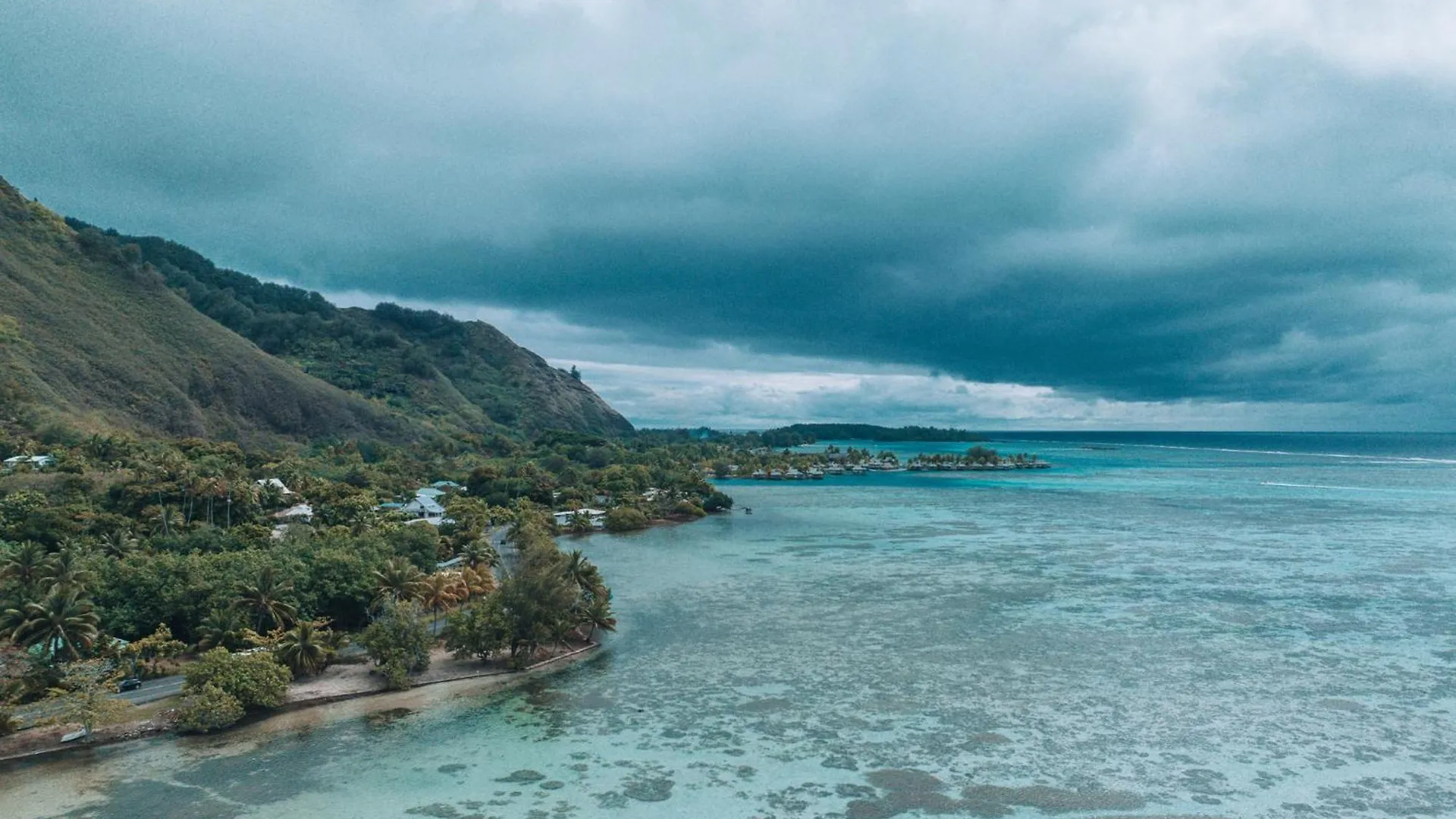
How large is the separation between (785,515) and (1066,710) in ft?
250

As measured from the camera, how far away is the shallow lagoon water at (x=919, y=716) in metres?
26.0

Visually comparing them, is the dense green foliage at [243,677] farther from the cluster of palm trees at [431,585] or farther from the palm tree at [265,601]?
the cluster of palm trees at [431,585]

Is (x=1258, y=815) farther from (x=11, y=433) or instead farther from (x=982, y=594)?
(x=11, y=433)

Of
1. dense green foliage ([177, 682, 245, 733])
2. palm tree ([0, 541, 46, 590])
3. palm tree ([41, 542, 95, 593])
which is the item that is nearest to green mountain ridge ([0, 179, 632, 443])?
palm tree ([0, 541, 46, 590])

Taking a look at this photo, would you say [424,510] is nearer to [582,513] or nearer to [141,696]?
[582,513]

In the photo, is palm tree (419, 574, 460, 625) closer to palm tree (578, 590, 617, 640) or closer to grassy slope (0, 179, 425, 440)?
palm tree (578, 590, 617, 640)

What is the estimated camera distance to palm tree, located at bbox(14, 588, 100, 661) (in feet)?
108

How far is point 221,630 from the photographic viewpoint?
37844 millimetres

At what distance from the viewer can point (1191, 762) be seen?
93.8ft

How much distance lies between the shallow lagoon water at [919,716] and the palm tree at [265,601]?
9.14 meters

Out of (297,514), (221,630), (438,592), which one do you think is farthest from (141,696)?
(297,514)

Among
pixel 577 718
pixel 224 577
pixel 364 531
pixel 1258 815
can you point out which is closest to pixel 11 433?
pixel 364 531

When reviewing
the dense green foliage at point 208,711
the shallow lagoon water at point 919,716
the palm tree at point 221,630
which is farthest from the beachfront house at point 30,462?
the dense green foliage at point 208,711

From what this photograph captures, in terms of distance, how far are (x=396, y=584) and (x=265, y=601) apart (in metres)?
6.33
